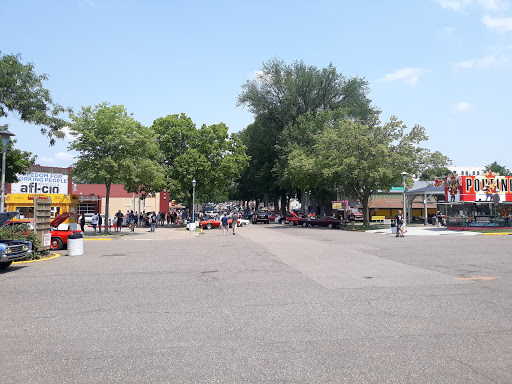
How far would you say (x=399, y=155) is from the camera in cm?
4181

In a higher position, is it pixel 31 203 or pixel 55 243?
pixel 31 203

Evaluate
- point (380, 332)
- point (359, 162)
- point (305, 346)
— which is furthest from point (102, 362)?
point (359, 162)

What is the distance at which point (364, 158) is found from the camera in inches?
1684

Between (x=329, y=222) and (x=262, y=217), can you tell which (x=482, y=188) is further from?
(x=262, y=217)

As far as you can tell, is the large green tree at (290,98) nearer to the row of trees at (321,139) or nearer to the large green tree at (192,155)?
the row of trees at (321,139)

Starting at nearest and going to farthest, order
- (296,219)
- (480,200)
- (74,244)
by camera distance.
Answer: (74,244) → (480,200) → (296,219)

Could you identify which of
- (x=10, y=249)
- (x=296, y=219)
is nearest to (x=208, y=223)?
(x=296, y=219)

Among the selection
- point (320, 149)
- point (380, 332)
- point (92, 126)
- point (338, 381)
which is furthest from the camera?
point (320, 149)

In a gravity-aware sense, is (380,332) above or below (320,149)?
below

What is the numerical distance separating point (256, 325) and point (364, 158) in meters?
38.0

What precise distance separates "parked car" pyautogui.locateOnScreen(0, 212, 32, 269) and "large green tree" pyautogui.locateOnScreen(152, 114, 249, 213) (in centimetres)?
3226

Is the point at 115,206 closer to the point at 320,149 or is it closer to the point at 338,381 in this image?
the point at 320,149

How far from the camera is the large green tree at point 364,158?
1623 inches

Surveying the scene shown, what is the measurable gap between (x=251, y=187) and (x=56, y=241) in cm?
5485
